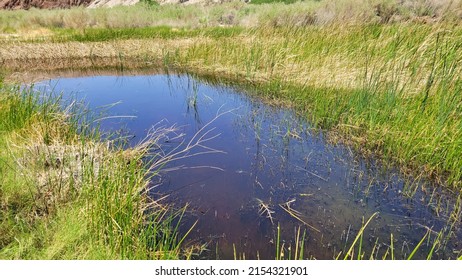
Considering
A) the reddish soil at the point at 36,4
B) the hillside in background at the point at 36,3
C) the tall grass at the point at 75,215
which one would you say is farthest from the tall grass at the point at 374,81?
the hillside in background at the point at 36,3

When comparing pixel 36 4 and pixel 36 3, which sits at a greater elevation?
pixel 36 3

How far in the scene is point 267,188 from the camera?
148 inches

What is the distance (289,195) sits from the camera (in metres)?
3.62

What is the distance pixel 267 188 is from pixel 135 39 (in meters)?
13.4

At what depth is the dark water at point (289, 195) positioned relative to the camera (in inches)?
115

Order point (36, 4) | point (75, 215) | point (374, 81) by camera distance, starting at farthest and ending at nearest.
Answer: point (36, 4), point (374, 81), point (75, 215)

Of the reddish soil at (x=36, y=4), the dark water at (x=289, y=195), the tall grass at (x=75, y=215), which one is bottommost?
the dark water at (x=289, y=195)

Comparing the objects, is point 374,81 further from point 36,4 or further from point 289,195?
point 36,4

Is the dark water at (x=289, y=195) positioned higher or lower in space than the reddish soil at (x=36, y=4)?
lower

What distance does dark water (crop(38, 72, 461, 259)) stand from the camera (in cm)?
292

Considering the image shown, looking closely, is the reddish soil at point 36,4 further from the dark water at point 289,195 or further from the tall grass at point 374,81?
the dark water at point 289,195

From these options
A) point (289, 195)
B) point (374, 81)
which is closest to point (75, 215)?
→ point (289, 195)

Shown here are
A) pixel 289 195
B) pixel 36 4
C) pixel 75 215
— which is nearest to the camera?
pixel 75 215

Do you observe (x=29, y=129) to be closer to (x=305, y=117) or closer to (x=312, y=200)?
(x=312, y=200)
